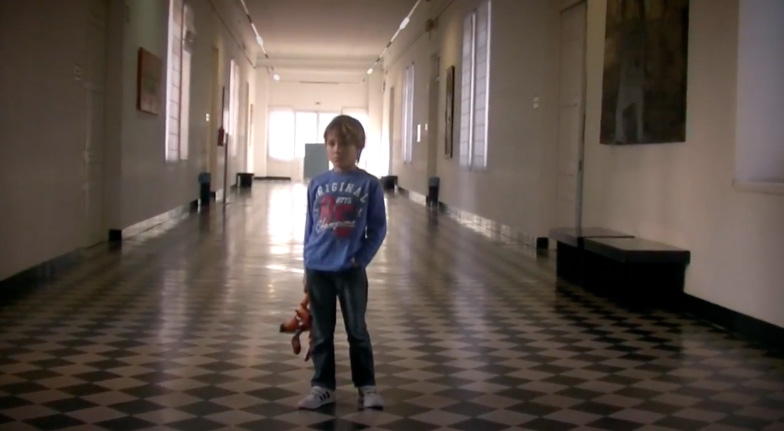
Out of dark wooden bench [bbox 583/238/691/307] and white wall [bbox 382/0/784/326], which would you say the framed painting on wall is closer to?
white wall [bbox 382/0/784/326]

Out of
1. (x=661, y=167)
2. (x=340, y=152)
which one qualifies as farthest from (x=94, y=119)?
(x=340, y=152)

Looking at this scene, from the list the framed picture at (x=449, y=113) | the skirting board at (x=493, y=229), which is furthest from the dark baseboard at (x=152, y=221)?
the framed picture at (x=449, y=113)

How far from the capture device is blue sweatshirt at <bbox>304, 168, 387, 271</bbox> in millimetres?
4289

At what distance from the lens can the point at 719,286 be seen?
7027 millimetres

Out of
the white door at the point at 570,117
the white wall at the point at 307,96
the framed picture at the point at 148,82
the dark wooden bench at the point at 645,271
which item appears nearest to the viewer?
the dark wooden bench at the point at 645,271

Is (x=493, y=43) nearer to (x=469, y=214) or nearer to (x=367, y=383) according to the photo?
(x=469, y=214)

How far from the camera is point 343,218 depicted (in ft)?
14.1

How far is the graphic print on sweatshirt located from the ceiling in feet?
58.4

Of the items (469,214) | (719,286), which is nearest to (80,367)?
(719,286)

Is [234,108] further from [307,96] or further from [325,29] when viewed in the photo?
[307,96]

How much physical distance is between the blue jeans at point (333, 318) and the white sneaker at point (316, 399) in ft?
0.09

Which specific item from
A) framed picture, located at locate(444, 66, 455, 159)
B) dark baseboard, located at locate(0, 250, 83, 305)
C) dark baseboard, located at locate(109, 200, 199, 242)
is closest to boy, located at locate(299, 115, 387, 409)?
A: dark baseboard, located at locate(0, 250, 83, 305)

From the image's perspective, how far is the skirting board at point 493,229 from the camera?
1241 cm

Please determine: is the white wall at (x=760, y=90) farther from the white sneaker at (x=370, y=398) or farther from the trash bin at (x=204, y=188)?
the trash bin at (x=204, y=188)
